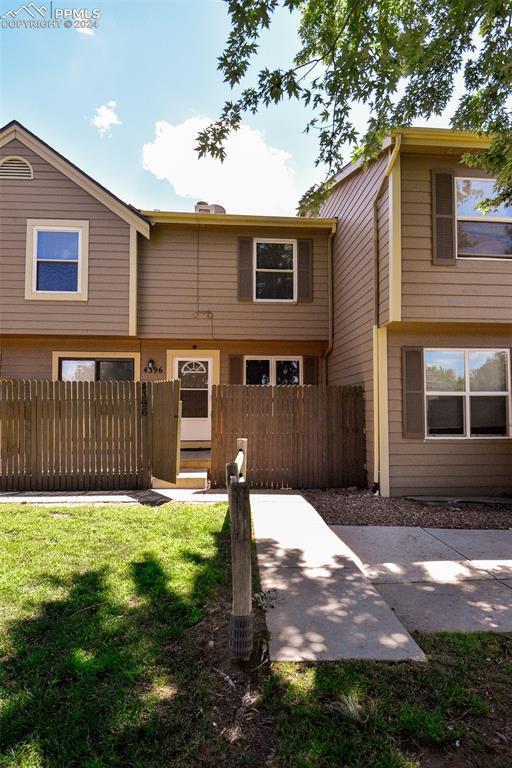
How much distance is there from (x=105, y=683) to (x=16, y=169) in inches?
426

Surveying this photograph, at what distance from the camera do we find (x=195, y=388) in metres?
10.5

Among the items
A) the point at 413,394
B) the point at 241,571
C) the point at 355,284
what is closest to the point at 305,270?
the point at 355,284

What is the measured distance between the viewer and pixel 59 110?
7.90 metres

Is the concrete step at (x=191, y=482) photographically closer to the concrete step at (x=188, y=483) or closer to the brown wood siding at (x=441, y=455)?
the concrete step at (x=188, y=483)

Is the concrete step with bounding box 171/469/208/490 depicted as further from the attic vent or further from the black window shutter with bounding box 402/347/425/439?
the attic vent

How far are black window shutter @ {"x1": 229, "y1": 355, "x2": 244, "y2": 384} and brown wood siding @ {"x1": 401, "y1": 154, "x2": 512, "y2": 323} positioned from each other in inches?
189

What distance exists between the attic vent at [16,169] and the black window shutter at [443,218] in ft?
28.3

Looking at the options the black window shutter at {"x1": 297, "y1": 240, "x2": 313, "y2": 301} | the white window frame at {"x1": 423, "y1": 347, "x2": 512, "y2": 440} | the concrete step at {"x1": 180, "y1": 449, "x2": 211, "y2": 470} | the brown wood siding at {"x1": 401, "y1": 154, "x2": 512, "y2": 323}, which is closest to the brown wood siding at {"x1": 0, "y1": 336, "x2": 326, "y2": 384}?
the black window shutter at {"x1": 297, "y1": 240, "x2": 313, "y2": 301}

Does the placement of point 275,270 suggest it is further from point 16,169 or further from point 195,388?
point 16,169

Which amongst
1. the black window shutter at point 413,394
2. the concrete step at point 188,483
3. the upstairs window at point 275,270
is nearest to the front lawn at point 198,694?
the concrete step at point 188,483

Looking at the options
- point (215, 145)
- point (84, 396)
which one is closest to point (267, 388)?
point (84, 396)

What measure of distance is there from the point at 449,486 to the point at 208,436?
556 cm

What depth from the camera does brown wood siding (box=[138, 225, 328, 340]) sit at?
32.6 feet

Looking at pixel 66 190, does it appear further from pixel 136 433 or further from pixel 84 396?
pixel 136 433
